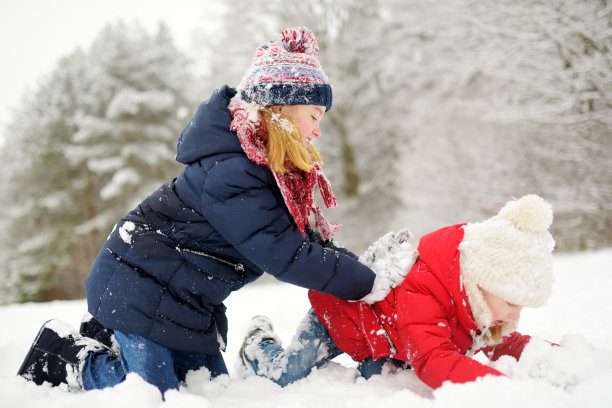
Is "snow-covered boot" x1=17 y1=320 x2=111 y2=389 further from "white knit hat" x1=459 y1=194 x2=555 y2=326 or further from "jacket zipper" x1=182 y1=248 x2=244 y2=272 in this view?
"white knit hat" x1=459 y1=194 x2=555 y2=326

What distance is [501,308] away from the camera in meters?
A: 1.51

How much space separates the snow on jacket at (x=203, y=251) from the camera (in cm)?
162

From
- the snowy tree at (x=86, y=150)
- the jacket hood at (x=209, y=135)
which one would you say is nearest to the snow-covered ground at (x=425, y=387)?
the jacket hood at (x=209, y=135)

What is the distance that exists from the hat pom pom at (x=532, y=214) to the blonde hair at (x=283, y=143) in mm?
827

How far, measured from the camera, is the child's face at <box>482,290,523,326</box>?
4.93 ft

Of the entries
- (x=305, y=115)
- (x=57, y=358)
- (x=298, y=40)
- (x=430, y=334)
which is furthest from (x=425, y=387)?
(x=57, y=358)

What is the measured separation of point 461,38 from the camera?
7.90 meters

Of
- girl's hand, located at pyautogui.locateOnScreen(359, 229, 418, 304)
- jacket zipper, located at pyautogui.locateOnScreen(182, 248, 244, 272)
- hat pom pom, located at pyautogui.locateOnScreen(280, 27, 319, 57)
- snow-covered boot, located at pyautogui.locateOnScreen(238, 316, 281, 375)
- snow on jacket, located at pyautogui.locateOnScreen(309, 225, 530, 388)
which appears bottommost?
snow-covered boot, located at pyautogui.locateOnScreen(238, 316, 281, 375)

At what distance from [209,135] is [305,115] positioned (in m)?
0.44

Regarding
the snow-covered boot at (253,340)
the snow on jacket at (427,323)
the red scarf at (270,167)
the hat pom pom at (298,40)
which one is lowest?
the snow-covered boot at (253,340)

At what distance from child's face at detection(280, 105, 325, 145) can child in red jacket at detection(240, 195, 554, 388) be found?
63 centimetres

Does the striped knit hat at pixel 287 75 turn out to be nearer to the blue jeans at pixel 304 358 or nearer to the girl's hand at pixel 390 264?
the girl's hand at pixel 390 264

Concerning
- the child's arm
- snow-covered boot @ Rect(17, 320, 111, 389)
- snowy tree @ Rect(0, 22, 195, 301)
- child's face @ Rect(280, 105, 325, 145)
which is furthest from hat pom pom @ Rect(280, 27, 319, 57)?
snowy tree @ Rect(0, 22, 195, 301)

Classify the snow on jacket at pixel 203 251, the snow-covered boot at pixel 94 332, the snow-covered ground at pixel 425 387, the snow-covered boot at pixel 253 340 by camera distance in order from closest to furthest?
the snow-covered ground at pixel 425 387 → the snow on jacket at pixel 203 251 → the snow-covered boot at pixel 253 340 → the snow-covered boot at pixel 94 332
